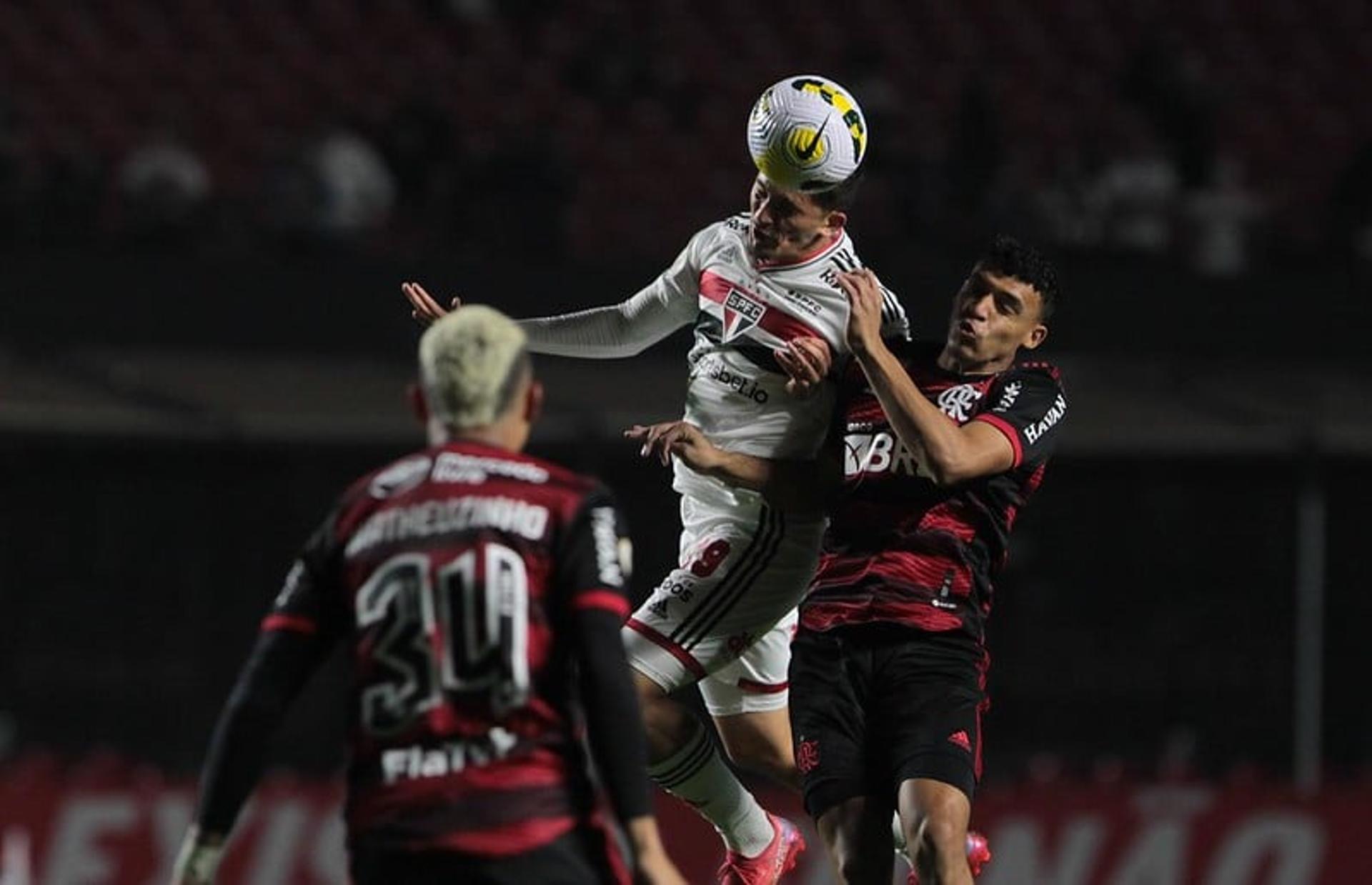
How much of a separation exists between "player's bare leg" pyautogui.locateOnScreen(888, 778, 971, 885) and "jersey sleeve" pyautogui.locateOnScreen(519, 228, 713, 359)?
1528 mm

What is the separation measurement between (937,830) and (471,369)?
214 centimetres

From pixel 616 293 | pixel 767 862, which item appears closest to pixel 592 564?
pixel 767 862

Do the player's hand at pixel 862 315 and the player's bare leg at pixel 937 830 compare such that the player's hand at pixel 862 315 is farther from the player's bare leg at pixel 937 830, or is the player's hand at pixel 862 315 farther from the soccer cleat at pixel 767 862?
the soccer cleat at pixel 767 862

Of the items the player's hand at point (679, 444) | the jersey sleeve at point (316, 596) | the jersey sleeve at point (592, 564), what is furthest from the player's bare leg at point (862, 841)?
the jersey sleeve at point (316, 596)

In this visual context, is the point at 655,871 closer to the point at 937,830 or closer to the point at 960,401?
the point at 937,830

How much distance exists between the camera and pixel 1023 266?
7000 millimetres

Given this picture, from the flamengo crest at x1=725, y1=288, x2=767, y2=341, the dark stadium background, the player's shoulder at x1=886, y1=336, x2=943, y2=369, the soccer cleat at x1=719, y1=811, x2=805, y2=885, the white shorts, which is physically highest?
the dark stadium background

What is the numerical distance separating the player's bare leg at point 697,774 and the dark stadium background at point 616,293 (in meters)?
6.96

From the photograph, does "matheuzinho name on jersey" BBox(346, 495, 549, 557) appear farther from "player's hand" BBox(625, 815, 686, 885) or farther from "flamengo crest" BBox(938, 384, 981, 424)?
"flamengo crest" BBox(938, 384, 981, 424)

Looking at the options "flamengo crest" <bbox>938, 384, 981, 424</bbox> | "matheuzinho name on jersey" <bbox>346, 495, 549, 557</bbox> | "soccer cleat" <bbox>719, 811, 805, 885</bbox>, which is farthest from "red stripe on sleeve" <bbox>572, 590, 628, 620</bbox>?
"soccer cleat" <bbox>719, 811, 805, 885</bbox>

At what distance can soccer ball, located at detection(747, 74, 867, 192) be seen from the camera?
6973 millimetres

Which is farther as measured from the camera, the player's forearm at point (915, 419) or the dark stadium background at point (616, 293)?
the dark stadium background at point (616, 293)

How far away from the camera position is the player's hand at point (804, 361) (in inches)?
274

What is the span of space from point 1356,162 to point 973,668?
1077 centimetres
